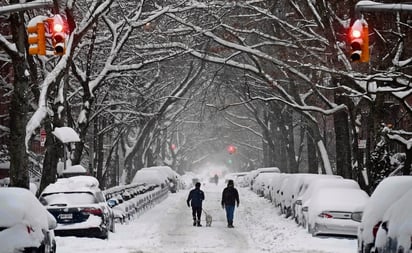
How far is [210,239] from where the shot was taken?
2094 cm

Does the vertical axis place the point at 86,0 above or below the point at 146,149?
above

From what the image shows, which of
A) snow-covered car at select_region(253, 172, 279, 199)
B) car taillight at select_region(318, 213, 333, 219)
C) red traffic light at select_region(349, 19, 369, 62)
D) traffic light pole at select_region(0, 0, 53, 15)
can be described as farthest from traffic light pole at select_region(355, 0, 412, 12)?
snow-covered car at select_region(253, 172, 279, 199)

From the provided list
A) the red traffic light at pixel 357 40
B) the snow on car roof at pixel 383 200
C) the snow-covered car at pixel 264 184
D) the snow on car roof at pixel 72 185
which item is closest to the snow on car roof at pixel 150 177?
the snow-covered car at pixel 264 184

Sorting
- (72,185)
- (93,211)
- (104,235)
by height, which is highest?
(72,185)

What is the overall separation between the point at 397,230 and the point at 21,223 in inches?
208

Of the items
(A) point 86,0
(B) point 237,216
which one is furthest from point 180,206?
(A) point 86,0

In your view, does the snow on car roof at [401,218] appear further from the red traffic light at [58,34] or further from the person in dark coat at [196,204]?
the person in dark coat at [196,204]

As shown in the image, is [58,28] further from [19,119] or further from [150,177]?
[150,177]

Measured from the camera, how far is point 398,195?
11.3 metres

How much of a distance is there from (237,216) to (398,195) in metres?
20.3

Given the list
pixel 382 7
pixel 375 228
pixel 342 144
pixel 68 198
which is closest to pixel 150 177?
pixel 342 144

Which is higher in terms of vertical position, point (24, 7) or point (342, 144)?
point (24, 7)

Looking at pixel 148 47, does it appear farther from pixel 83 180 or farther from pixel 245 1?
pixel 83 180

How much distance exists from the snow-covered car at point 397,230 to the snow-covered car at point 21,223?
16.1ft
